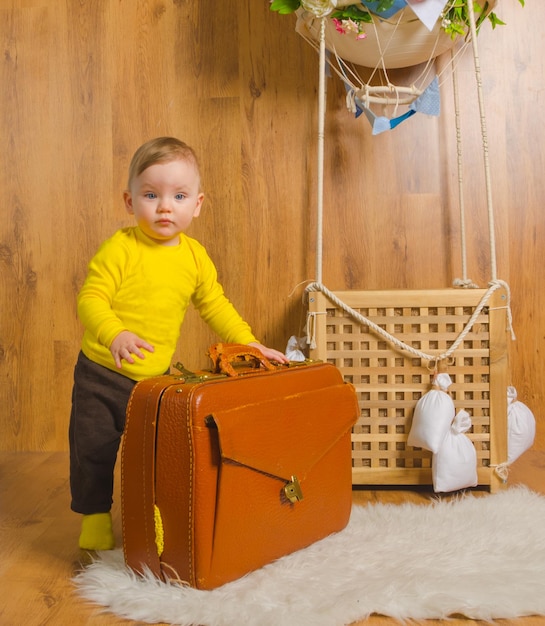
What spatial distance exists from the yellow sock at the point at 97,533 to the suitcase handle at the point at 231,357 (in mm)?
339

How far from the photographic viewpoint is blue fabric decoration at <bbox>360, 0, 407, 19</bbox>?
1.45m

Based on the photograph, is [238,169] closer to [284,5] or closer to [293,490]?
[284,5]

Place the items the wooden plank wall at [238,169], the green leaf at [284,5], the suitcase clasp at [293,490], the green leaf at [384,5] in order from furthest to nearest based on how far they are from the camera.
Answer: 1. the wooden plank wall at [238,169]
2. the green leaf at [284,5]
3. the green leaf at [384,5]
4. the suitcase clasp at [293,490]

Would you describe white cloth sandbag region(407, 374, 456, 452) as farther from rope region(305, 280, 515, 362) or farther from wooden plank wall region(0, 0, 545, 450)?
wooden plank wall region(0, 0, 545, 450)

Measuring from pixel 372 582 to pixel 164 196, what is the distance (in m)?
0.69

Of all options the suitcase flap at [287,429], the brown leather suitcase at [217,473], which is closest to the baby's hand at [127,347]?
the brown leather suitcase at [217,473]

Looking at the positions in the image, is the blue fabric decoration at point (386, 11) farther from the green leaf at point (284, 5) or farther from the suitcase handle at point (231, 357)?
the suitcase handle at point (231, 357)

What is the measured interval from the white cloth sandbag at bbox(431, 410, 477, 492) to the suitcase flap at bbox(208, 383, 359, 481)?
1.05 ft

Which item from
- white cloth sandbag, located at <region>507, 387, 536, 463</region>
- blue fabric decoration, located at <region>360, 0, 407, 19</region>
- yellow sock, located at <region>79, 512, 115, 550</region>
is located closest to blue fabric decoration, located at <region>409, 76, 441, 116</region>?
blue fabric decoration, located at <region>360, 0, 407, 19</region>

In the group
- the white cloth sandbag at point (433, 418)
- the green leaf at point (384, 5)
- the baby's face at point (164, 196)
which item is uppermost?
the green leaf at point (384, 5)

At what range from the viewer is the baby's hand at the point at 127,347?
109 cm

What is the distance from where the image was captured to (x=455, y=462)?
4.83 ft

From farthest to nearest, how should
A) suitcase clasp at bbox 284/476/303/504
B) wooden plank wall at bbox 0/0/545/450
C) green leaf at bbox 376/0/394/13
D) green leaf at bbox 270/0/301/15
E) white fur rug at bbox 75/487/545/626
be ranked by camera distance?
1. wooden plank wall at bbox 0/0/545/450
2. green leaf at bbox 270/0/301/15
3. green leaf at bbox 376/0/394/13
4. suitcase clasp at bbox 284/476/303/504
5. white fur rug at bbox 75/487/545/626

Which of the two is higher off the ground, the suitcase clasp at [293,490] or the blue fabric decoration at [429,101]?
the blue fabric decoration at [429,101]
